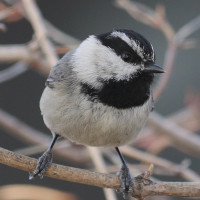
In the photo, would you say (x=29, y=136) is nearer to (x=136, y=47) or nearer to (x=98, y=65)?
(x=98, y=65)

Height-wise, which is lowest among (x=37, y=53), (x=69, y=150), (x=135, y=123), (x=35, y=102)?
(x=135, y=123)

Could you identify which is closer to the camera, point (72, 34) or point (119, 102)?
point (119, 102)

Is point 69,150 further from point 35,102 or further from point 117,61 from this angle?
point 35,102

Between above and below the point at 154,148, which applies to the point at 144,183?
below

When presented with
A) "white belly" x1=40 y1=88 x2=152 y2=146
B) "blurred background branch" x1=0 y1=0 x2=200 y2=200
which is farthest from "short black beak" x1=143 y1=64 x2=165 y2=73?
"blurred background branch" x1=0 y1=0 x2=200 y2=200

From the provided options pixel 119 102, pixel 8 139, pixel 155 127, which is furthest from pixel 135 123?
pixel 8 139

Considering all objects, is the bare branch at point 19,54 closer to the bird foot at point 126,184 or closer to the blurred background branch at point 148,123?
the blurred background branch at point 148,123

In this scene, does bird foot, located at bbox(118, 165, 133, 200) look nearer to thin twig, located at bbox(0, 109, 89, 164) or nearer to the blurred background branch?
the blurred background branch
